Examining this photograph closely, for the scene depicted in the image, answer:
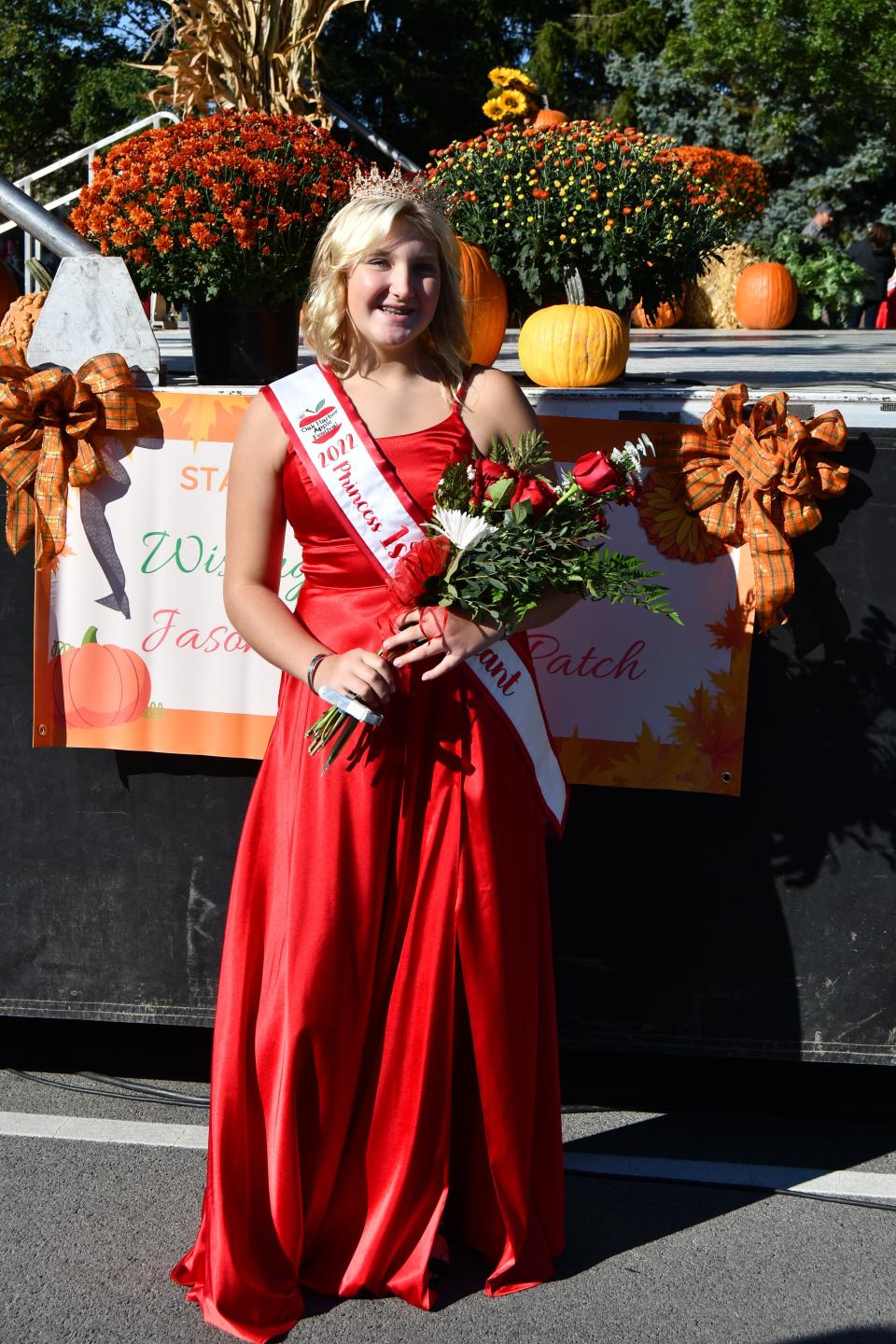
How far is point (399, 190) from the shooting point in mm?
2555

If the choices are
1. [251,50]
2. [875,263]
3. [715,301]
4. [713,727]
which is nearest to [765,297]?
[715,301]

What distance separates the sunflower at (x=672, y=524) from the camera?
10.1 ft

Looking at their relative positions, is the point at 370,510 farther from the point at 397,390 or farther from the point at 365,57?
the point at 365,57

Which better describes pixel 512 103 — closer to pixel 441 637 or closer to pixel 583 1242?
pixel 441 637

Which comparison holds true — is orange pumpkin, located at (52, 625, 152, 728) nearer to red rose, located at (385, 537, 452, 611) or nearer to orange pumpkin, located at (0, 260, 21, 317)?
red rose, located at (385, 537, 452, 611)

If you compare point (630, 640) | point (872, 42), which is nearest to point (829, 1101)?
point (630, 640)

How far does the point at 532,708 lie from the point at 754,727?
0.68 m

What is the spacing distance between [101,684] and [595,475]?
4.35 ft

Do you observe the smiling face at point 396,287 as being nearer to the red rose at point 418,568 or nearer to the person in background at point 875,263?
the red rose at point 418,568

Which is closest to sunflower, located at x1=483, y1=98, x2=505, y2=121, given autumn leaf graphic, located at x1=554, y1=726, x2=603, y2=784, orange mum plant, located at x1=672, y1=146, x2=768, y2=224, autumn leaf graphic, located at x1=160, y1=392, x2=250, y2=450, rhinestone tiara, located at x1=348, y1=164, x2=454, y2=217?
orange mum plant, located at x1=672, y1=146, x2=768, y2=224

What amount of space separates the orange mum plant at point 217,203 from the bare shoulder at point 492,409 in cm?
79

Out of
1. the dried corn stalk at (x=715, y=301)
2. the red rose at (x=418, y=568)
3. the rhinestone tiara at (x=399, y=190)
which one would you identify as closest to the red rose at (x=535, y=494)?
the red rose at (x=418, y=568)

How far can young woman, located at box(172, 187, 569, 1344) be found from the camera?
2559 millimetres

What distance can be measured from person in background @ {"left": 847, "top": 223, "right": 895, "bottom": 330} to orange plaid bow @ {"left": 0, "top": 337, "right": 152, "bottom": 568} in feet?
34.0
